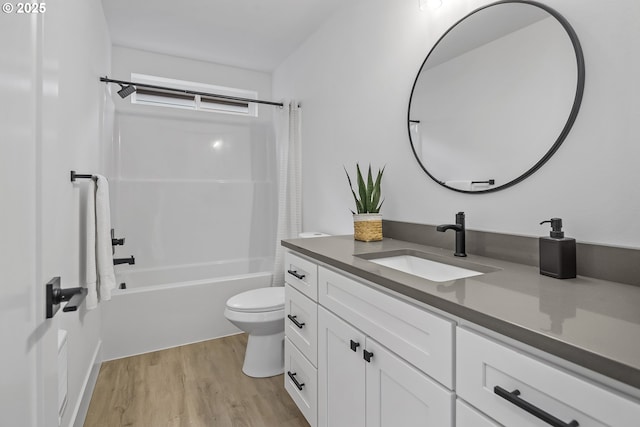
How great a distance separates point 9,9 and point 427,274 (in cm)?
138

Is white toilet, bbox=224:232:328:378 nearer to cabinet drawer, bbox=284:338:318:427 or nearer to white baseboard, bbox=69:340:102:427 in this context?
cabinet drawer, bbox=284:338:318:427

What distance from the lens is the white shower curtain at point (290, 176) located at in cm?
278

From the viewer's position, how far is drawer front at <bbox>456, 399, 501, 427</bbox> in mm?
678

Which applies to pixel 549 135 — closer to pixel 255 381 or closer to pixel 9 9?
pixel 9 9

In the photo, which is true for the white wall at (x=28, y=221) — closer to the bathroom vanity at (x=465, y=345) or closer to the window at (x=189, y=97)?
the bathroom vanity at (x=465, y=345)

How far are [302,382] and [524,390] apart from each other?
118 cm

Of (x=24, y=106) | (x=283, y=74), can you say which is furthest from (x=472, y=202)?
(x=283, y=74)

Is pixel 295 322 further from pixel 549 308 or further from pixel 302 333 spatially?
pixel 549 308

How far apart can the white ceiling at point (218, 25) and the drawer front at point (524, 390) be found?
2.25 meters

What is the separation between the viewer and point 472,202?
4.45 feet

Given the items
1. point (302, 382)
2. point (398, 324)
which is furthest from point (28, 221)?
point (302, 382)

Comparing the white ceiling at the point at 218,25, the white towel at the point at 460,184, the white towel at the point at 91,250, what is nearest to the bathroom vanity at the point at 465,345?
the white towel at the point at 460,184

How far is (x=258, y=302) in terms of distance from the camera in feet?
6.80

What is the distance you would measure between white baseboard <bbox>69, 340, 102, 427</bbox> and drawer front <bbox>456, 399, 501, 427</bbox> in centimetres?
161
